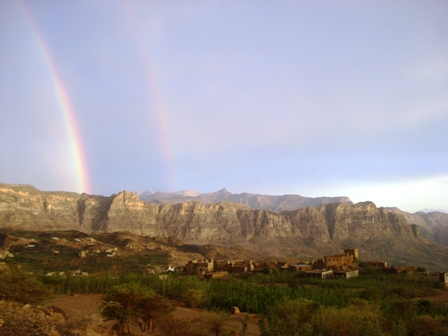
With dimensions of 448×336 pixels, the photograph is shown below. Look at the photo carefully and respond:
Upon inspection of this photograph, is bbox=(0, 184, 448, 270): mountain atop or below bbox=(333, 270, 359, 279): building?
atop

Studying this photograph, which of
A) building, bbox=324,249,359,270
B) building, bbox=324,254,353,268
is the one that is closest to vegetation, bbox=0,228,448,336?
building, bbox=324,249,359,270

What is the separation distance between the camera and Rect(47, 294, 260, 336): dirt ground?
2161cm

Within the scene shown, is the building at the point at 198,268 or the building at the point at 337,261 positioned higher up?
the building at the point at 337,261

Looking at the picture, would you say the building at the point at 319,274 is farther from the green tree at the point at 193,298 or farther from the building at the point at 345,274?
the green tree at the point at 193,298

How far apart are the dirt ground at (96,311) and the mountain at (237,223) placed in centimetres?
7914

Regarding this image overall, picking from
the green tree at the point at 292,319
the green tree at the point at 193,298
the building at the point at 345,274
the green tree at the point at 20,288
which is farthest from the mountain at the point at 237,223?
the green tree at the point at 292,319

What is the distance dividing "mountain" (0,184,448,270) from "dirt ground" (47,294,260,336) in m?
79.1

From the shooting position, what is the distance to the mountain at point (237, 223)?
11131 centimetres

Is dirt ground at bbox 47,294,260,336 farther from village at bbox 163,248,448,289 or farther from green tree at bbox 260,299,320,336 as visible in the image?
village at bbox 163,248,448,289

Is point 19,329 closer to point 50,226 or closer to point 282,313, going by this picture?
point 282,313

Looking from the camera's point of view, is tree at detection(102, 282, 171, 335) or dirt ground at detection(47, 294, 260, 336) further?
dirt ground at detection(47, 294, 260, 336)

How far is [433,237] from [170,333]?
180139 millimetres

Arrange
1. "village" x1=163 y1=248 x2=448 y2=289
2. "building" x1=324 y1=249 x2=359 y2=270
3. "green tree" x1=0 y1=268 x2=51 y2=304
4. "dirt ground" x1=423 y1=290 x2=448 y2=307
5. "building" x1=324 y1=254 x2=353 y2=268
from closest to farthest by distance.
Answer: "green tree" x1=0 y1=268 x2=51 y2=304
"dirt ground" x1=423 y1=290 x2=448 y2=307
"village" x1=163 y1=248 x2=448 y2=289
"building" x1=324 y1=249 x2=359 y2=270
"building" x1=324 y1=254 x2=353 y2=268

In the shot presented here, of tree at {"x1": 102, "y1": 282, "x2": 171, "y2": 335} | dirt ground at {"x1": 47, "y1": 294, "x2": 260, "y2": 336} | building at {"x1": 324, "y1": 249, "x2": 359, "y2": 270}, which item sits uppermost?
tree at {"x1": 102, "y1": 282, "x2": 171, "y2": 335}
